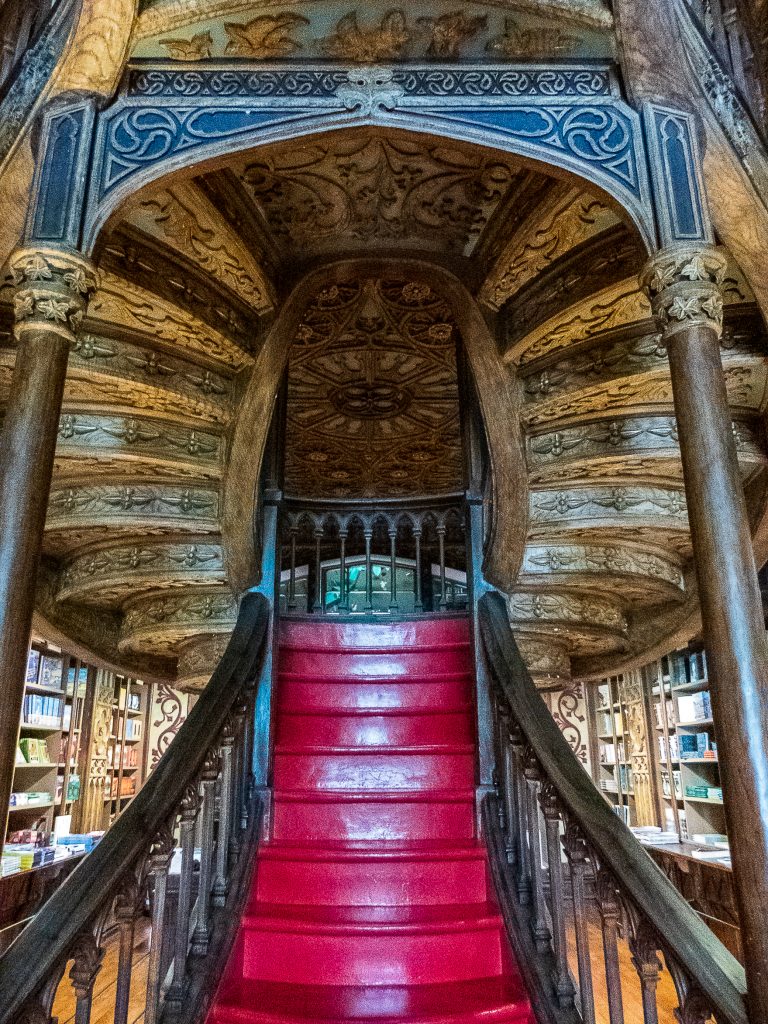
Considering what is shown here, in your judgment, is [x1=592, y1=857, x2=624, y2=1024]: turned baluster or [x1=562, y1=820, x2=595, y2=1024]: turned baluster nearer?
[x1=592, y1=857, x2=624, y2=1024]: turned baluster

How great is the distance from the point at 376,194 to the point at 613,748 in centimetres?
823

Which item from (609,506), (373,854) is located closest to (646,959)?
(373,854)

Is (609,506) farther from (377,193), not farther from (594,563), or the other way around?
(377,193)

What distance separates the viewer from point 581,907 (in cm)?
186

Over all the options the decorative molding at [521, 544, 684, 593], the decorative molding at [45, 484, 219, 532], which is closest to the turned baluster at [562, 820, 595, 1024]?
the decorative molding at [45, 484, 219, 532]

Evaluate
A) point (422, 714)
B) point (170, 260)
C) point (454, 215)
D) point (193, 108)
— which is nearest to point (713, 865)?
point (422, 714)

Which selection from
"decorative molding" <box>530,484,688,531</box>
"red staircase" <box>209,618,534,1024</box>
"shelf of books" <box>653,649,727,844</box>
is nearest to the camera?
"red staircase" <box>209,618,534,1024</box>

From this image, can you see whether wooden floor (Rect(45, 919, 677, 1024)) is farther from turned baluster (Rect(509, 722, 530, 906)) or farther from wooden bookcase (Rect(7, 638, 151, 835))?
turned baluster (Rect(509, 722, 530, 906))

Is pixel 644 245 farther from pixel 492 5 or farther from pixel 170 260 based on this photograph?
pixel 170 260

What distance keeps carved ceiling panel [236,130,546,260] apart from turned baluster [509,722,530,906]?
1855mm

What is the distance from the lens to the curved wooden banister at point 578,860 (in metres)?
1.52

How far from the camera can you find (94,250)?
2066mm

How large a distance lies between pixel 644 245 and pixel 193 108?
133 centimetres

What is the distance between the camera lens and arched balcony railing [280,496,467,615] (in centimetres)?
475
